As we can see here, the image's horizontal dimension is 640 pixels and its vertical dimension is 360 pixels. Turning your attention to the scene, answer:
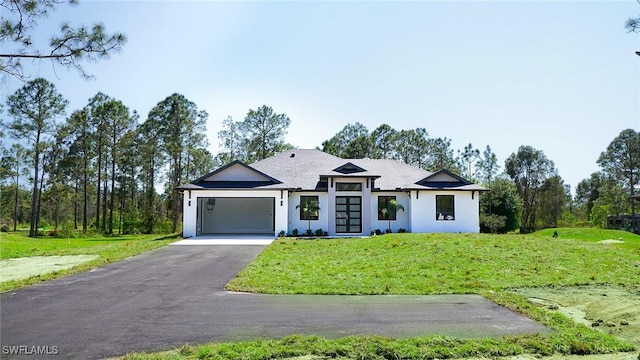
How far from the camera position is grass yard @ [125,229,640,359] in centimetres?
541

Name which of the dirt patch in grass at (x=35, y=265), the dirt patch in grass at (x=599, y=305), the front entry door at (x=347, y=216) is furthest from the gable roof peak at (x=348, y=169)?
the dirt patch in grass at (x=599, y=305)

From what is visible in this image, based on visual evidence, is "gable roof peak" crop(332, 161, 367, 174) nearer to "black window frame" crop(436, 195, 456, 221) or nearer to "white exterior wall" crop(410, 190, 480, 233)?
"white exterior wall" crop(410, 190, 480, 233)

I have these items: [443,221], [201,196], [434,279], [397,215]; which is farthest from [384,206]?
[434,279]

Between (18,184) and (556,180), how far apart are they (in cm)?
5857

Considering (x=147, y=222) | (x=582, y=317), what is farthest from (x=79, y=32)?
(x=147, y=222)

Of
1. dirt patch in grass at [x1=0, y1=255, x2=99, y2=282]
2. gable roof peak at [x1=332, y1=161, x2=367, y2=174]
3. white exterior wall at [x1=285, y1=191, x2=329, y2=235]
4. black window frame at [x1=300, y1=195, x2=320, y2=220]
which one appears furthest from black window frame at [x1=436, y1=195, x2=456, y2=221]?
dirt patch in grass at [x1=0, y1=255, x2=99, y2=282]

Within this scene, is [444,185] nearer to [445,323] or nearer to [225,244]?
[225,244]

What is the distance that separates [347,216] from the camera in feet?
76.8

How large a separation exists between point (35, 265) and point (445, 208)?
19.0 meters

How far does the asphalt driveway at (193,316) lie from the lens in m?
5.88

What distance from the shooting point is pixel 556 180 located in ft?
149

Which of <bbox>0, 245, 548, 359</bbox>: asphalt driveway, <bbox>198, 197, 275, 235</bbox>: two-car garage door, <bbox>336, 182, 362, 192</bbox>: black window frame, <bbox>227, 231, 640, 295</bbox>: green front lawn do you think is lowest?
<bbox>0, 245, 548, 359</bbox>: asphalt driveway

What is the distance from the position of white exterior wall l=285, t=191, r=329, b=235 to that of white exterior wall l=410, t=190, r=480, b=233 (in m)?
4.71

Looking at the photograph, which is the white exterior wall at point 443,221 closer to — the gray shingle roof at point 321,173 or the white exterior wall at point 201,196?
the gray shingle roof at point 321,173
